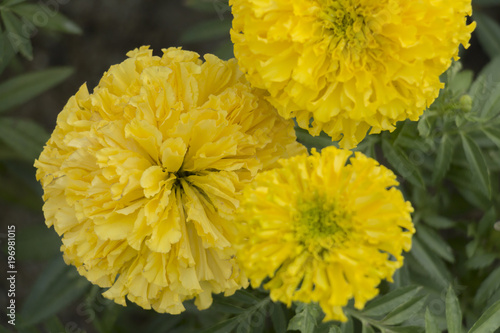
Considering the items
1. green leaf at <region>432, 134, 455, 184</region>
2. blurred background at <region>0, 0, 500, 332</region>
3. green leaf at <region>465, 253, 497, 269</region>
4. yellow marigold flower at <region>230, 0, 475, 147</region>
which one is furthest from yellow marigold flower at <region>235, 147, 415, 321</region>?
blurred background at <region>0, 0, 500, 332</region>

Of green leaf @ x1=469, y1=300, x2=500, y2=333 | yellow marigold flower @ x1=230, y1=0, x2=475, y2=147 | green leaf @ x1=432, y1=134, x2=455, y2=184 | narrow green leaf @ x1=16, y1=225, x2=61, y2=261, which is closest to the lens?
yellow marigold flower @ x1=230, y1=0, x2=475, y2=147

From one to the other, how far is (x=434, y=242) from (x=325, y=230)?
829mm

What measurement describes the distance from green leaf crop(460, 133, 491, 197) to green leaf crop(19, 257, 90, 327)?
1.29 m

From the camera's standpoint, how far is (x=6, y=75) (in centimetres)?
259

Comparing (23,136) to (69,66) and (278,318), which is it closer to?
(69,66)

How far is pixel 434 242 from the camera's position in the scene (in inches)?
67.3

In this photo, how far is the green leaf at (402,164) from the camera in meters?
1.44

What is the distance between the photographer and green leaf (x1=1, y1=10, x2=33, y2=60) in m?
1.58

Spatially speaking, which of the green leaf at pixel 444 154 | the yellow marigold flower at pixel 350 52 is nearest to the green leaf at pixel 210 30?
the yellow marigold flower at pixel 350 52

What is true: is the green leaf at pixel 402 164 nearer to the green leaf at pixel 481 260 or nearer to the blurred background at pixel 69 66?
the green leaf at pixel 481 260

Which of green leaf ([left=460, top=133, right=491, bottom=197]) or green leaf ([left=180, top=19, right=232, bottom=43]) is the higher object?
green leaf ([left=180, top=19, right=232, bottom=43])

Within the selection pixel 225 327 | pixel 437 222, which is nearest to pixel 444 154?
pixel 437 222

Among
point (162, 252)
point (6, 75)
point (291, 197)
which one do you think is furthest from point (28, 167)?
point (291, 197)

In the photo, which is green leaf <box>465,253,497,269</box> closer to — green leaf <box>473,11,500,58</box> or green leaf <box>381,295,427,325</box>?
green leaf <box>381,295,427,325</box>
